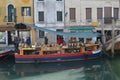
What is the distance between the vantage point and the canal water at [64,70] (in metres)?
20.9

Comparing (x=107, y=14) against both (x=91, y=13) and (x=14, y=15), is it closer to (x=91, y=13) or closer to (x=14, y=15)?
(x=91, y=13)

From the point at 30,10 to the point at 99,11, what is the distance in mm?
7679

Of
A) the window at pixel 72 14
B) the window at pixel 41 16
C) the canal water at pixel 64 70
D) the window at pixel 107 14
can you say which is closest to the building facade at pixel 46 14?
the window at pixel 41 16

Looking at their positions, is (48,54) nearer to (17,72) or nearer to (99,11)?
(17,72)

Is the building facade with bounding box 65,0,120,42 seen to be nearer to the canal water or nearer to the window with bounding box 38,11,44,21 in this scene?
the window with bounding box 38,11,44,21

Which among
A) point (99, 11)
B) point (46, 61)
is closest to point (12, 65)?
point (46, 61)

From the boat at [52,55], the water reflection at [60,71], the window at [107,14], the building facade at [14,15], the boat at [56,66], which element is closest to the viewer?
the water reflection at [60,71]

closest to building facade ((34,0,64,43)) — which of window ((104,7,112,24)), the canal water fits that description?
window ((104,7,112,24))

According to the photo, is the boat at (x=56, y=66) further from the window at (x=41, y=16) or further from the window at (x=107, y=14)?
the window at (x=107, y=14)

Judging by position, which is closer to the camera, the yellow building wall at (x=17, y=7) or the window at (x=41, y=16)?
the yellow building wall at (x=17, y=7)

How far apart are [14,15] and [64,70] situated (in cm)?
1319

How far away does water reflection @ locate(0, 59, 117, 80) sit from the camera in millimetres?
20844

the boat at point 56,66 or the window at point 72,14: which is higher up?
the window at point 72,14

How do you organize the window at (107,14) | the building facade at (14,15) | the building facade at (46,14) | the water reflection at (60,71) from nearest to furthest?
the water reflection at (60,71), the building facade at (14,15), the building facade at (46,14), the window at (107,14)
